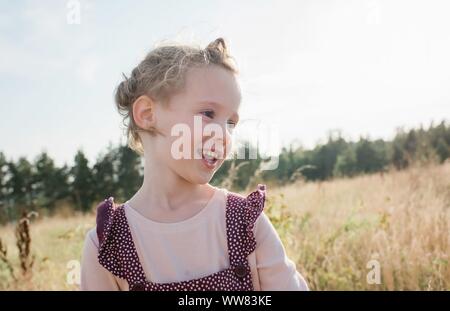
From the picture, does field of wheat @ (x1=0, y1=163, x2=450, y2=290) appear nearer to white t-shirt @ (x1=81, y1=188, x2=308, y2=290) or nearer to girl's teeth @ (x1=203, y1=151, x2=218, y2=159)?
white t-shirt @ (x1=81, y1=188, x2=308, y2=290)

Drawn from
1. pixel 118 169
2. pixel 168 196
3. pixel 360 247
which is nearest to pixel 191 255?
pixel 168 196

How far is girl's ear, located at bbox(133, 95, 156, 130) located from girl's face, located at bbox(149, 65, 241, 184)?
3.0 inches

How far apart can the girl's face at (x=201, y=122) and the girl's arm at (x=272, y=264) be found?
0.25 meters

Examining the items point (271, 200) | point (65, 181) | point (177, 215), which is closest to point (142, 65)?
point (177, 215)

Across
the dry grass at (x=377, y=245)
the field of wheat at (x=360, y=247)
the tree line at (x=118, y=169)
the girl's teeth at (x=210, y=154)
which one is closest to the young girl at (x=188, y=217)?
the girl's teeth at (x=210, y=154)

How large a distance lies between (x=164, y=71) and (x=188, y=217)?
0.51 meters

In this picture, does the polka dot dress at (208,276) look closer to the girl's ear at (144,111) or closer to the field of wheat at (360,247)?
the girl's ear at (144,111)

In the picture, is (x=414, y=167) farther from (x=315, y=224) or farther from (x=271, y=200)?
(x=271, y=200)

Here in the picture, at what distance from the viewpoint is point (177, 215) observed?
70.6 inches

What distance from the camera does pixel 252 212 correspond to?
5.75ft

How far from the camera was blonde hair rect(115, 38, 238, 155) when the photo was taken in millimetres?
1824

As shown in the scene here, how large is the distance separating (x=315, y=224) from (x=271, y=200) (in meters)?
0.97

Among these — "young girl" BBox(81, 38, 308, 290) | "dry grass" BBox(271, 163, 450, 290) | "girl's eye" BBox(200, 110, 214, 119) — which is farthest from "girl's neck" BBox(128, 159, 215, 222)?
"dry grass" BBox(271, 163, 450, 290)
